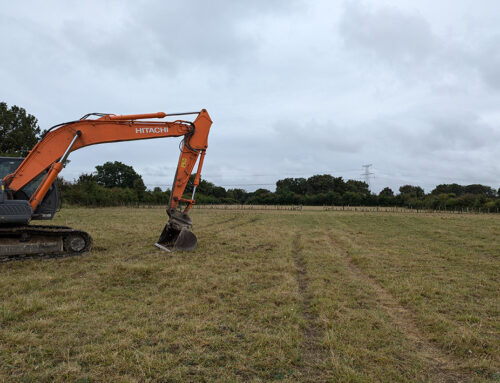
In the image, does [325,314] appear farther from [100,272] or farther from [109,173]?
[109,173]

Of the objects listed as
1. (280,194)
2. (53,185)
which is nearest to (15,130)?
(53,185)

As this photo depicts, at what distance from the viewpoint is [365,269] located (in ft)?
28.3

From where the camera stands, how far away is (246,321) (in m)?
4.95

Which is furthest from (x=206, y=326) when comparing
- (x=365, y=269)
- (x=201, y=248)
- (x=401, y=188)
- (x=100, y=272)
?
(x=401, y=188)

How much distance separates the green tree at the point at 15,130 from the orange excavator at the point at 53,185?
131ft

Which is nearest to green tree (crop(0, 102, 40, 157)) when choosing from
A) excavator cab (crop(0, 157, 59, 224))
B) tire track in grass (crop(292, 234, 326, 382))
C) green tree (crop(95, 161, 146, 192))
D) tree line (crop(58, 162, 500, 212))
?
tree line (crop(58, 162, 500, 212))

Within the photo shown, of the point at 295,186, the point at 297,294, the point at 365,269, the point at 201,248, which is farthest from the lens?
the point at 295,186

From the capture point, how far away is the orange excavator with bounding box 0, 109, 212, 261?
342 inches

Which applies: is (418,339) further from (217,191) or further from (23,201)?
(217,191)

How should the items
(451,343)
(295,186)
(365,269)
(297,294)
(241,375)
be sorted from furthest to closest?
1. (295,186)
2. (365,269)
3. (297,294)
4. (451,343)
5. (241,375)

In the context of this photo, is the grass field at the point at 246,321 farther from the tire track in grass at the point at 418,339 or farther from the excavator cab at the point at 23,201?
the excavator cab at the point at 23,201

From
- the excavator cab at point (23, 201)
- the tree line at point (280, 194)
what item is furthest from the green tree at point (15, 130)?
the excavator cab at point (23, 201)

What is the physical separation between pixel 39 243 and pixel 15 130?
4399 cm

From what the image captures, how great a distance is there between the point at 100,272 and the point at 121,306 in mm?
2462
